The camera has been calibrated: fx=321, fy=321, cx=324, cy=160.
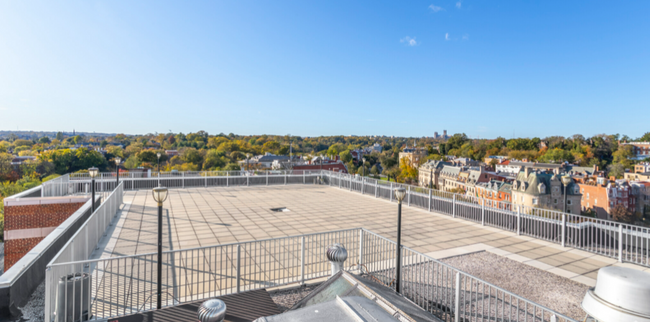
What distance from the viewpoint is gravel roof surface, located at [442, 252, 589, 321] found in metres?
5.46

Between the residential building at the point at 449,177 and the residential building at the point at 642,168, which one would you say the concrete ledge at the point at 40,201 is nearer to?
the residential building at the point at 449,177

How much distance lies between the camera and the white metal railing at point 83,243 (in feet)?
12.6

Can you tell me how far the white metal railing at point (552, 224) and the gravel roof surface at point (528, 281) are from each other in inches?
92.7

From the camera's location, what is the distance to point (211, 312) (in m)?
2.79

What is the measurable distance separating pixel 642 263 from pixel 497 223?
3.66m

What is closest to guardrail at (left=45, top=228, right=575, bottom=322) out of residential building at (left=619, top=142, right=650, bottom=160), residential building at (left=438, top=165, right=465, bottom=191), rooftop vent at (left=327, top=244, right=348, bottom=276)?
rooftop vent at (left=327, top=244, right=348, bottom=276)

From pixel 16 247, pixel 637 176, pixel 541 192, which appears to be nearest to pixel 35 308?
pixel 16 247

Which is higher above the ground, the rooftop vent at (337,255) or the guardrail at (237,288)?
the rooftop vent at (337,255)

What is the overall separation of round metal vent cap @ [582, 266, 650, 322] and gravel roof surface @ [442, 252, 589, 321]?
4322mm

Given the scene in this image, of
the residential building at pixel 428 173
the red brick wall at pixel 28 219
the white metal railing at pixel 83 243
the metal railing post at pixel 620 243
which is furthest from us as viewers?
the residential building at pixel 428 173

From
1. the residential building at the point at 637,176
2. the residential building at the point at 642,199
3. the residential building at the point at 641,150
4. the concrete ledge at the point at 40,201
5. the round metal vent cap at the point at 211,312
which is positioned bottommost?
the residential building at the point at 642,199

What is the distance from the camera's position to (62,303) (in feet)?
13.5

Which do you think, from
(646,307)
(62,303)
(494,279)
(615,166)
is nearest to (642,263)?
(494,279)

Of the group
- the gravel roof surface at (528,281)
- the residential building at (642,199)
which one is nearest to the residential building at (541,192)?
the residential building at (642,199)
